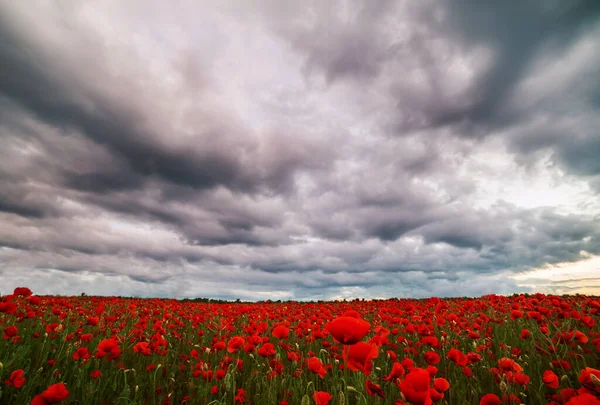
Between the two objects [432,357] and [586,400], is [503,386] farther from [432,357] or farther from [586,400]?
[586,400]

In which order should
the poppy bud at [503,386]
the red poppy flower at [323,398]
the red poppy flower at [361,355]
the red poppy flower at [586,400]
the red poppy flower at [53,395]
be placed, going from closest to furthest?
the red poppy flower at [586,400] < the red poppy flower at [361,355] < the red poppy flower at [323,398] < the red poppy flower at [53,395] < the poppy bud at [503,386]

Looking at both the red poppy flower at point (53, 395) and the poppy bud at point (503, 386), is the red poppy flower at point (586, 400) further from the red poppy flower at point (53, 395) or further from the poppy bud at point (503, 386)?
the red poppy flower at point (53, 395)

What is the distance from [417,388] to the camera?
2.20 metres

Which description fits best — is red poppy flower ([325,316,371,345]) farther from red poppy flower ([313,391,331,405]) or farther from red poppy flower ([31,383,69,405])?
red poppy flower ([31,383,69,405])

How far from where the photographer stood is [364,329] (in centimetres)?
219

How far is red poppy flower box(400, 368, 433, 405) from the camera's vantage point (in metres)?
2.16

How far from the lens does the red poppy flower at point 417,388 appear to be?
2158mm

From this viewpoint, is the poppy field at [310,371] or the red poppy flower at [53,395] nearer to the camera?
the poppy field at [310,371]

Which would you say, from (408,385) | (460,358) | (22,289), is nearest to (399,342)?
(460,358)

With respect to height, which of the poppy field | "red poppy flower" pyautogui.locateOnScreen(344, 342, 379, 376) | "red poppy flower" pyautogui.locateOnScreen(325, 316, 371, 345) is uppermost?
"red poppy flower" pyautogui.locateOnScreen(325, 316, 371, 345)

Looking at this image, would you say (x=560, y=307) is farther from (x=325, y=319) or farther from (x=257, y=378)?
(x=257, y=378)

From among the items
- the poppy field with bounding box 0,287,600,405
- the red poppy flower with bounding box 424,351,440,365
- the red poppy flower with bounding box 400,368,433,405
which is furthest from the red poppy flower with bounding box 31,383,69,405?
the red poppy flower with bounding box 424,351,440,365

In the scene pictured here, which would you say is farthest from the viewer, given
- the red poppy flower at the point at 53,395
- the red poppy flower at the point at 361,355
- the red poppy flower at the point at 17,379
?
the red poppy flower at the point at 17,379

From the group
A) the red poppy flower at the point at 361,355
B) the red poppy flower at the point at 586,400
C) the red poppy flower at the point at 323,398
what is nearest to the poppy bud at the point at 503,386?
the red poppy flower at the point at 586,400
